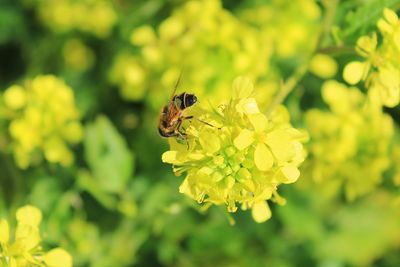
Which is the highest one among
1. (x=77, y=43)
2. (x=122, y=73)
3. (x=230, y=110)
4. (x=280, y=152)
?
(x=77, y=43)

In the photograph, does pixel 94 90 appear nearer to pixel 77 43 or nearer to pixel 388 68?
pixel 77 43

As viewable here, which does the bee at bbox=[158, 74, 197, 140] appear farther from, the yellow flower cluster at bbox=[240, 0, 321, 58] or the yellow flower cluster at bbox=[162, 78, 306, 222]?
the yellow flower cluster at bbox=[240, 0, 321, 58]

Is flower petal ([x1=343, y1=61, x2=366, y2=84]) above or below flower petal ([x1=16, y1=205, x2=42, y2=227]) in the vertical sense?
above

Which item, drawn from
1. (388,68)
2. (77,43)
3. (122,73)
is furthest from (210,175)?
(77,43)

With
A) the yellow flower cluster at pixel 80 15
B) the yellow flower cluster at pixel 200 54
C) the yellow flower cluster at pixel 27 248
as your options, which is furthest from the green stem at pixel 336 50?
the yellow flower cluster at pixel 80 15

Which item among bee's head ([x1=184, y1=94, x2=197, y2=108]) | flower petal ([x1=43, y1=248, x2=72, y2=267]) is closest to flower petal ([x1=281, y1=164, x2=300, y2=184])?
bee's head ([x1=184, y1=94, x2=197, y2=108])

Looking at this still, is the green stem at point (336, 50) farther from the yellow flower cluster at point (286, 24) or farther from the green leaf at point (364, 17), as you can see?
the yellow flower cluster at point (286, 24)
